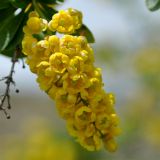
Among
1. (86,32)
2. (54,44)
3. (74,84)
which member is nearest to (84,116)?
(74,84)

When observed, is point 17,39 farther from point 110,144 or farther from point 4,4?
point 110,144

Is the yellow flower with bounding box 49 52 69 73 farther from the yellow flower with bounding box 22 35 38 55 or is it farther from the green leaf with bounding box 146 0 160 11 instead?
the green leaf with bounding box 146 0 160 11

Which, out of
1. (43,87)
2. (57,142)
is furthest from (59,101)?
(57,142)

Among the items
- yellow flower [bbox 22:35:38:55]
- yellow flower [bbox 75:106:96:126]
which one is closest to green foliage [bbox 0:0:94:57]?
yellow flower [bbox 22:35:38:55]

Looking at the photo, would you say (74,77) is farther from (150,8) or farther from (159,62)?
(159,62)

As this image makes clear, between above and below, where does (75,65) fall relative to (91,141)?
above
